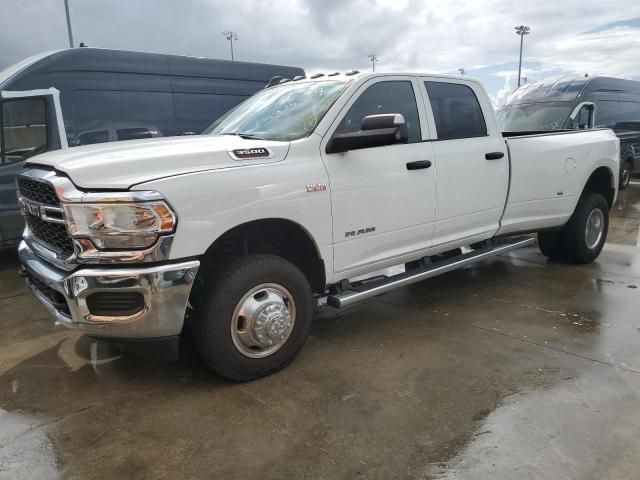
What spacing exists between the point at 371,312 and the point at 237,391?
5.77ft

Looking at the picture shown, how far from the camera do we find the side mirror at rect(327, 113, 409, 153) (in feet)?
11.1

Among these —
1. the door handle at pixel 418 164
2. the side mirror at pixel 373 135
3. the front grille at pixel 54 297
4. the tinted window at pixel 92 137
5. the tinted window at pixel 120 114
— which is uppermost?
the tinted window at pixel 120 114

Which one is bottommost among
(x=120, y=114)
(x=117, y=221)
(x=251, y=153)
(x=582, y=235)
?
(x=582, y=235)

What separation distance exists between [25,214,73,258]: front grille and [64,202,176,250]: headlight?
195 mm

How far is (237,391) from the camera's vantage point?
10.8 feet

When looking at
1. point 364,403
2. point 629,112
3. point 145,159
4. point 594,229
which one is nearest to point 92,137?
point 145,159

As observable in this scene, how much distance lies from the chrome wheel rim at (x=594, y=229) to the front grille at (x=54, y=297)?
534 cm

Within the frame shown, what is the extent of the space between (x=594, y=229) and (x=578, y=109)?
5468mm

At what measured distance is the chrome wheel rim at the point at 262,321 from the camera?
3223mm

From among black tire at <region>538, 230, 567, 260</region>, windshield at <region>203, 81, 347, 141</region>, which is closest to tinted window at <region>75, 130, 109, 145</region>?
windshield at <region>203, 81, 347, 141</region>

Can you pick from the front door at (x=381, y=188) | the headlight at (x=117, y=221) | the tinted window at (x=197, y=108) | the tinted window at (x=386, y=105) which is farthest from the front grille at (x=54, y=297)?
the tinted window at (x=197, y=108)

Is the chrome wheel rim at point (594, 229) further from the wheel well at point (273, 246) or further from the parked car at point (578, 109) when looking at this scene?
the parked car at point (578, 109)

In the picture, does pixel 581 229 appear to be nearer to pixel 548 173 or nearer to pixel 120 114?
pixel 548 173

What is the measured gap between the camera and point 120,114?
7273 mm
